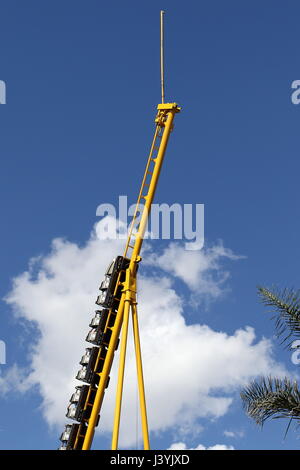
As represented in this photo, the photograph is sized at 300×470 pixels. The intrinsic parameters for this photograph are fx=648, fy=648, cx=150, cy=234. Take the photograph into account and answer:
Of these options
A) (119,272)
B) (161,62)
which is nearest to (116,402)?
(119,272)

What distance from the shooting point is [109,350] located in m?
32.2

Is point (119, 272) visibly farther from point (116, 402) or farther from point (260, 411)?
point (260, 411)

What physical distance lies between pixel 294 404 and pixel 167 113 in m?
23.8

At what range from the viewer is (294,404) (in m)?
15.9

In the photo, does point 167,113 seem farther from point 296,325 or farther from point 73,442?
point 296,325
